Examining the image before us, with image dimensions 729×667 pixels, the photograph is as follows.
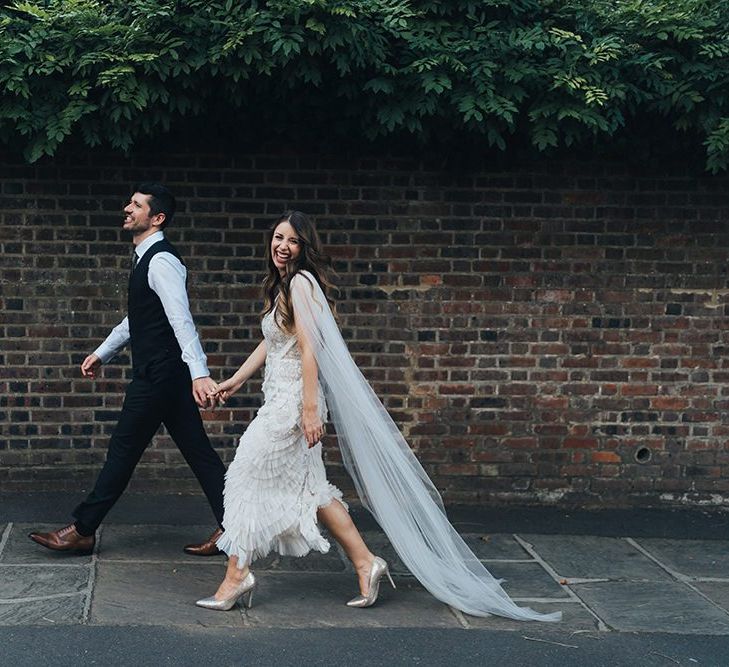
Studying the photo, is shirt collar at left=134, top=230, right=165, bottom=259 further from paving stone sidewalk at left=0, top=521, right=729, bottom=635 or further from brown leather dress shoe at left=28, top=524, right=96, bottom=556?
paving stone sidewalk at left=0, top=521, right=729, bottom=635

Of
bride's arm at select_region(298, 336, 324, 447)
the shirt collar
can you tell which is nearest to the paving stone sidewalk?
bride's arm at select_region(298, 336, 324, 447)

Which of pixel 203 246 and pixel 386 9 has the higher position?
pixel 386 9

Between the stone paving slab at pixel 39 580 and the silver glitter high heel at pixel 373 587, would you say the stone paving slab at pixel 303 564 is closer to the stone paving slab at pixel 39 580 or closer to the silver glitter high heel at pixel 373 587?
the silver glitter high heel at pixel 373 587

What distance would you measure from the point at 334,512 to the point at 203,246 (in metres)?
2.50

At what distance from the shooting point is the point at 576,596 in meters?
5.54

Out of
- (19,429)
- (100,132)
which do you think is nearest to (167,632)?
(19,429)

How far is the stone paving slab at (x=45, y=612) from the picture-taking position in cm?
476

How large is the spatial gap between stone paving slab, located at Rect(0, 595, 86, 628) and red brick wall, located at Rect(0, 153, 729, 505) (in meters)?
2.05

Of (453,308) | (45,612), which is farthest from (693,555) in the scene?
(45,612)

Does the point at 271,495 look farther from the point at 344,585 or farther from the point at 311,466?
the point at 344,585

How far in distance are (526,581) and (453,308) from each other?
209 centimetres

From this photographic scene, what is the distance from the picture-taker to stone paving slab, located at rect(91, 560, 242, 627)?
16.0 ft

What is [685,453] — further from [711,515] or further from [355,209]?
[355,209]

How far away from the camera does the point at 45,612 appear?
4.86 metres
